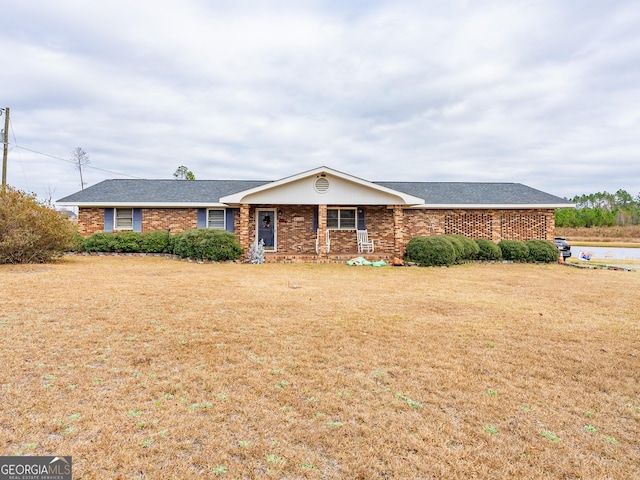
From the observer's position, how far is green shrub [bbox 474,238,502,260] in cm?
1540

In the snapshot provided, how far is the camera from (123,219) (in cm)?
1670

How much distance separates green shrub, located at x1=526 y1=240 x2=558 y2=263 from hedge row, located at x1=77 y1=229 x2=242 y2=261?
13024 mm

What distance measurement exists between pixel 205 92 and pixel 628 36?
19162mm

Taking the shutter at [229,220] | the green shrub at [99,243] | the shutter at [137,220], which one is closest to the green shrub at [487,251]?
the shutter at [229,220]

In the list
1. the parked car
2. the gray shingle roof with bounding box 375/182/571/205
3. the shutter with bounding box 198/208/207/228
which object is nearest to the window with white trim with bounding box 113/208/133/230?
the shutter with bounding box 198/208/207/228

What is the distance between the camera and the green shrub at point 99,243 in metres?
15.5

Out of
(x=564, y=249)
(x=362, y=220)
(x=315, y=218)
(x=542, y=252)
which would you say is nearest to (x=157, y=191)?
(x=315, y=218)

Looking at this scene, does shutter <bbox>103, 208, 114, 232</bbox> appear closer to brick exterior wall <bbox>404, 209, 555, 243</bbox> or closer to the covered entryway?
the covered entryway

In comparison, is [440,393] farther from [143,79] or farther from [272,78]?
[143,79]

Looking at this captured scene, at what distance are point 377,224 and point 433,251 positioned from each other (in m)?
3.97

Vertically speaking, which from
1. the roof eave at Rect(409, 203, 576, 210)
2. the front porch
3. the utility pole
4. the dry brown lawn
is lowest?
the dry brown lawn

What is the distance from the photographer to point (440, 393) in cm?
326

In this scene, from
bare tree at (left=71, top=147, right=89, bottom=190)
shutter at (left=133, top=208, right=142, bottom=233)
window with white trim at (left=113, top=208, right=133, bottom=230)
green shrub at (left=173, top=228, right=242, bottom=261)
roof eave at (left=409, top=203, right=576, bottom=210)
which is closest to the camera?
green shrub at (left=173, top=228, right=242, bottom=261)

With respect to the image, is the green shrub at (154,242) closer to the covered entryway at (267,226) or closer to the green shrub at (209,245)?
the green shrub at (209,245)
